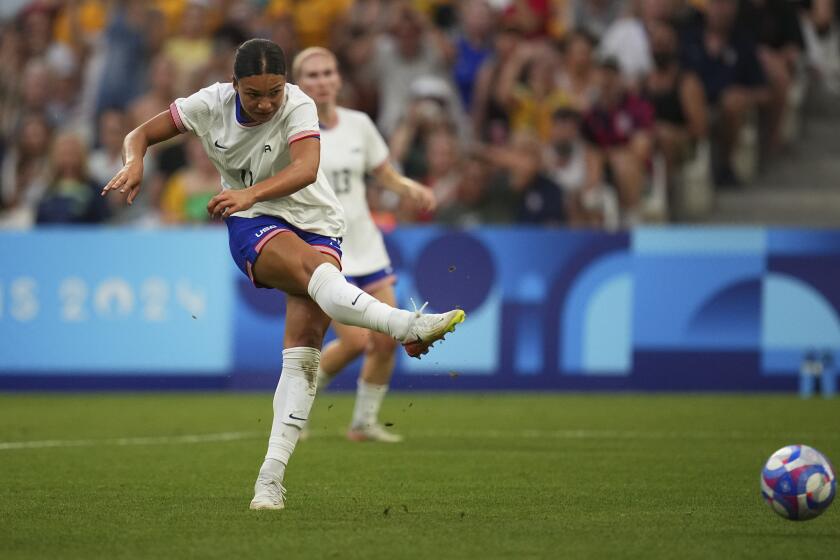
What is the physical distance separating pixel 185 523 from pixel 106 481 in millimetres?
1920

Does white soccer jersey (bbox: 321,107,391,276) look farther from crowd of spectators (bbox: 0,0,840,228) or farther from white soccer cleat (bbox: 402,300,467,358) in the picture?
crowd of spectators (bbox: 0,0,840,228)

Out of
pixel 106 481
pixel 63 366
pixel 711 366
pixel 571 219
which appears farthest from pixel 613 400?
pixel 106 481

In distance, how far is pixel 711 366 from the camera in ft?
52.7

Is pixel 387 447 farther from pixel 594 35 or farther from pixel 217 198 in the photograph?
pixel 594 35

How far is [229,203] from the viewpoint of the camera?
Answer: 7242 millimetres

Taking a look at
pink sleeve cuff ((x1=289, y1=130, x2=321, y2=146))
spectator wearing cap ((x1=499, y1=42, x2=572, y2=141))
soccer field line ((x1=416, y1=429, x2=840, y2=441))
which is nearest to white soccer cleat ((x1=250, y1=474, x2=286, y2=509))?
pink sleeve cuff ((x1=289, y1=130, x2=321, y2=146))

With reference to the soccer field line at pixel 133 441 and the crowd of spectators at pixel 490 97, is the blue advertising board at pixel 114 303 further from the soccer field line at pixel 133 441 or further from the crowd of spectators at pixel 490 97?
the soccer field line at pixel 133 441

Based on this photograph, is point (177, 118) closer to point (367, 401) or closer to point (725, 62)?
point (367, 401)

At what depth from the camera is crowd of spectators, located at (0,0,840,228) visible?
17750mm

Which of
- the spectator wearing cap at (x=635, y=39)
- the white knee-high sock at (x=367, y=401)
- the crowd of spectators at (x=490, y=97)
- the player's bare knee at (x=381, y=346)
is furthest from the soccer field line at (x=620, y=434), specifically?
the spectator wearing cap at (x=635, y=39)

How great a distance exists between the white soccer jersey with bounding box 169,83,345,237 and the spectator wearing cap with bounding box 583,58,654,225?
10.2 meters

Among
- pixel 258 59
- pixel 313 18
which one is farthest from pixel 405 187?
pixel 313 18

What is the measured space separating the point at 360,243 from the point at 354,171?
0.53 meters

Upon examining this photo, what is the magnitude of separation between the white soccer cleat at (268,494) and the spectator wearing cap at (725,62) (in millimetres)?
12382
